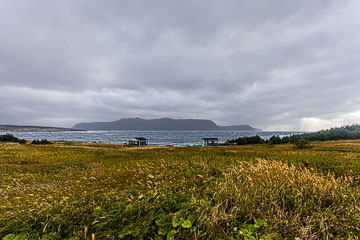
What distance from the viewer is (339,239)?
294 cm

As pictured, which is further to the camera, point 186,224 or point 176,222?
point 176,222

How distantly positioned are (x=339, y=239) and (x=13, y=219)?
6.66 metres

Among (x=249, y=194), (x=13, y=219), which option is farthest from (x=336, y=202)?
(x=13, y=219)

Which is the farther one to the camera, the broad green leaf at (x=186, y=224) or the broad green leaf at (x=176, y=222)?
the broad green leaf at (x=176, y=222)

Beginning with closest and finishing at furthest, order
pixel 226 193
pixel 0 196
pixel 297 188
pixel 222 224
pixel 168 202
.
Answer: pixel 222 224 < pixel 168 202 < pixel 226 193 < pixel 297 188 < pixel 0 196

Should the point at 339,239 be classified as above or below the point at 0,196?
above

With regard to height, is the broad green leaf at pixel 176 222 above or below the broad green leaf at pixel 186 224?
below

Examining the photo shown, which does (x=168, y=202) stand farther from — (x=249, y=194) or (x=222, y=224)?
(x=249, y=194)

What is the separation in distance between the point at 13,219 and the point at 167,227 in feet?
11.3

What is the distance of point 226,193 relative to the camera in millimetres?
4570

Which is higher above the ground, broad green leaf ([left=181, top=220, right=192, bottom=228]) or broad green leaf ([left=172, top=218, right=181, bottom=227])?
broad green leaf ([left=181, top=220, right=192, bottom=228])

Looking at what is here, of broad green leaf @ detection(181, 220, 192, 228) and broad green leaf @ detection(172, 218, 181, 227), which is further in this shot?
broad green leaf @ detection(172, 218, 181, 227)

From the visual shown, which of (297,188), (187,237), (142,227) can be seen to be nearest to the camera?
(187,237)

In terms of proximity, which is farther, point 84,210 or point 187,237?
point 84,210
